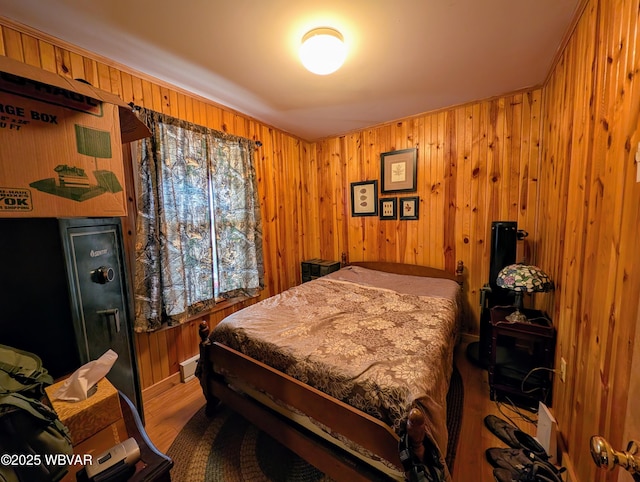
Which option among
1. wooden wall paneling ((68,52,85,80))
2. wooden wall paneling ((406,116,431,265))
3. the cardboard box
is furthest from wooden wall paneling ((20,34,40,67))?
wooden wall paneling ((406,116,431,265))

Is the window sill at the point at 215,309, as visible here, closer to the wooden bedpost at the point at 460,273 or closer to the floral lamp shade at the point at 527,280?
the wooden bedpost at the point at 460,273

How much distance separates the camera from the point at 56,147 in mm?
927

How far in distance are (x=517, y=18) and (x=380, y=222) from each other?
2107mm

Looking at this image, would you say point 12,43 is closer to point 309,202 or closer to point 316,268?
point 309,202

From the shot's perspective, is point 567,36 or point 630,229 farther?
point 567,36

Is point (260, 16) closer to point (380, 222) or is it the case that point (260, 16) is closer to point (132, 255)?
point (132, 255)

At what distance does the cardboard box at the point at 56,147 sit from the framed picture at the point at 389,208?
2663 mm

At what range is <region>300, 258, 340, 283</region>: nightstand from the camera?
11.2ft

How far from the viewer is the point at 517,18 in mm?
1499

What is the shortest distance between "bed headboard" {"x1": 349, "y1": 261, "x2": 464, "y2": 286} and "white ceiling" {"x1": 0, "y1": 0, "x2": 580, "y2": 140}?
1765mm

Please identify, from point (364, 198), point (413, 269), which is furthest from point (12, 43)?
point (413, 269)

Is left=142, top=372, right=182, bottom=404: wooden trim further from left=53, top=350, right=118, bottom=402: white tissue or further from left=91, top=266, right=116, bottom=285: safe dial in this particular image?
left=53, top=350, right=118, bottom=402: white tissue

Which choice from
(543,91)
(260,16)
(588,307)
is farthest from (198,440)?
(543,91)

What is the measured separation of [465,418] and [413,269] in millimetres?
1542
